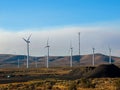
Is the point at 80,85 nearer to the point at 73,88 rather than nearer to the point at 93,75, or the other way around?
the point at 73,88

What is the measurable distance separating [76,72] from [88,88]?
57215 millimetres

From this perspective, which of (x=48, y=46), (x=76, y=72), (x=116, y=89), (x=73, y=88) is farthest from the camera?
(x=48, y=46)

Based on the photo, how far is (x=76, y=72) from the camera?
386 ft

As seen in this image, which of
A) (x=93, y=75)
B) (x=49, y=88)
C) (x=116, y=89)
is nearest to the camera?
(x=116, y=89)

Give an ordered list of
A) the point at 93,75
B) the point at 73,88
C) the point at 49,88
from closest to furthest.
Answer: the point at 73,88
the point at 49,88
the point at 93,75

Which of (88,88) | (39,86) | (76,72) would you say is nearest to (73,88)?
(88,88)

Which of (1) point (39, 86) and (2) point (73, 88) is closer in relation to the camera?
(2) point (73, 88)

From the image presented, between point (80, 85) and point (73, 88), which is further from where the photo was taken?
point (80, 85)

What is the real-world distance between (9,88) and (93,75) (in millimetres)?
34766

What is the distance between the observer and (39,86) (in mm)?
66562

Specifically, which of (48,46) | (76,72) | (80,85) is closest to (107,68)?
(76,72)

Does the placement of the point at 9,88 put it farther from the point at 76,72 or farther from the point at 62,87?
the point at 76,72

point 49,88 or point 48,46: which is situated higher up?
point 48,46

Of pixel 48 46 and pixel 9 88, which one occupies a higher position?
pixel 48 46
